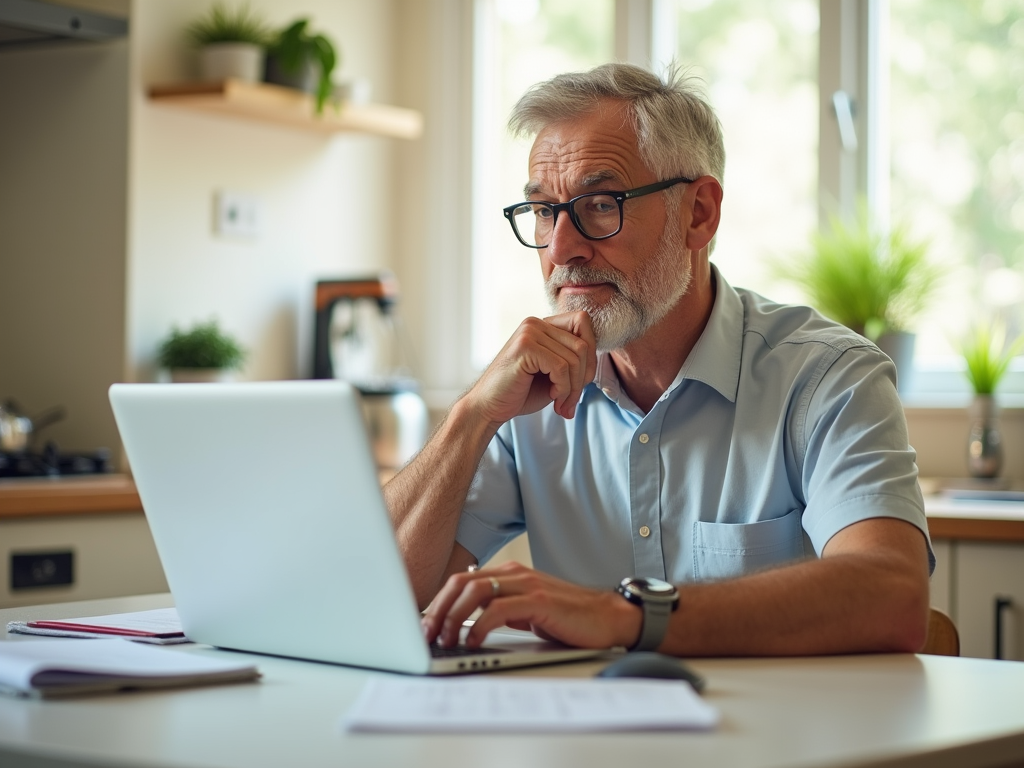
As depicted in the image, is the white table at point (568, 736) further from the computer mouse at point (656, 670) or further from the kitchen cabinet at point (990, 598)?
A: the kitchen cabinet at point (990, 598)

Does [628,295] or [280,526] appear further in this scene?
[628,295]

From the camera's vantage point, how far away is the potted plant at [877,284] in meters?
2.66

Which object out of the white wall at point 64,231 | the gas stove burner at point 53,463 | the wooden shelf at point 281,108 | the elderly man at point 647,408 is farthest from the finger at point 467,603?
the wooden shelf at point 281,108

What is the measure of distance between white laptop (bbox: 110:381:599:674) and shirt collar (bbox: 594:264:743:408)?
50 centimetres

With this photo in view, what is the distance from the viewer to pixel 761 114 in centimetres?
311

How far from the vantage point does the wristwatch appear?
1.06 meters

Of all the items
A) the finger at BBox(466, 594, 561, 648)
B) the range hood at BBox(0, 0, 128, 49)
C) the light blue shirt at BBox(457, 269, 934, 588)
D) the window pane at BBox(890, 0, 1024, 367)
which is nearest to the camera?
the finger at BBox(466, 594, 561, 648)

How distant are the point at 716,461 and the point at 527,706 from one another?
73 cm

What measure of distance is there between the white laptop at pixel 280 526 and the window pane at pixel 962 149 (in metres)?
2.02

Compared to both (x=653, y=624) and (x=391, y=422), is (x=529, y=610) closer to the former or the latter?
(x=653, y=624)

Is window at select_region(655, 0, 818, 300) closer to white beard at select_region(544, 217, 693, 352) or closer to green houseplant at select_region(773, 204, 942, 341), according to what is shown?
green houseplant at select_region(773, 204, 942, 341)

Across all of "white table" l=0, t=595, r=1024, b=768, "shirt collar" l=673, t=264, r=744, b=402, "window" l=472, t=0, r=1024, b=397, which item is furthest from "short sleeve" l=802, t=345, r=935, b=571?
"window" l=472, t=0, r=1024, b=397

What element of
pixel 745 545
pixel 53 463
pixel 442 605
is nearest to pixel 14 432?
pixel 53 463

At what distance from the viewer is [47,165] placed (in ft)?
9.44
